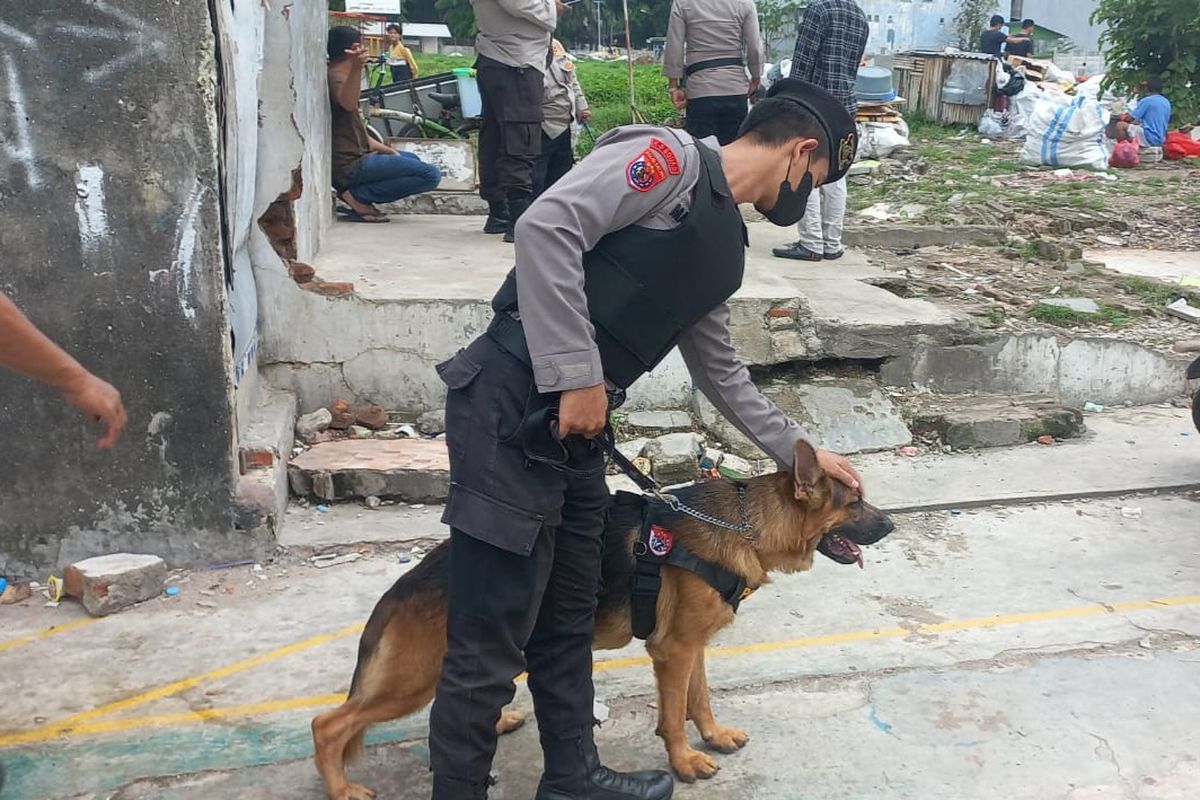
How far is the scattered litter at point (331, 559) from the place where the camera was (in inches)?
166

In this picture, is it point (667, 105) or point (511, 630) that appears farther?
point (667, 105)

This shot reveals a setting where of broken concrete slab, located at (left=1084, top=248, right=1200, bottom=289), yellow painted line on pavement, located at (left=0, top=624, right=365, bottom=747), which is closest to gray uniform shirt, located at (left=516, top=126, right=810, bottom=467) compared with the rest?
yellow painted line on pavement, located at (left=0, top=624, right=365, bottom=747)

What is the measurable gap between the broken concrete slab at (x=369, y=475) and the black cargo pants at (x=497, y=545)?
2.19m

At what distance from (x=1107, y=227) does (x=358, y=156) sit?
25.2 ft

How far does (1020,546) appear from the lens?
4520mm

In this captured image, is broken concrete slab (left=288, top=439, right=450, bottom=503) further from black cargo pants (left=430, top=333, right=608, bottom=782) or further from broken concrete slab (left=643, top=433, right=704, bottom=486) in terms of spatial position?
black cargo pants (left=430, top=333, right=608, bottom=782)

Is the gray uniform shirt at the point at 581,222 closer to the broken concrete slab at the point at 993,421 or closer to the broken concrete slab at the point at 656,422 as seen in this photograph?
the broken concrete slab at the point at 656,422

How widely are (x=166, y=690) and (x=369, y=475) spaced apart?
5.01 feet

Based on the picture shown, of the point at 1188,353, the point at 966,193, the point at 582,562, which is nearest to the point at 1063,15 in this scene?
the point at 966,193

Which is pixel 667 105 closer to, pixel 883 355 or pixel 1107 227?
pixel 1107 227

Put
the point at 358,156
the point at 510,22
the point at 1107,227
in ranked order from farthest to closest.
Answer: the point at 1107,227, the point at 358,156, the point at 510,22

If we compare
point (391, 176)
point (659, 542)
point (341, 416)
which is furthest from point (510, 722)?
point (391, 176)

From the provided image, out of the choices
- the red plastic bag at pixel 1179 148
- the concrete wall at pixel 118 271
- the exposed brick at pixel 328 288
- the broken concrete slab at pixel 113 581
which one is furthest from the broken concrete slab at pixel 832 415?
the red plastic bag at pixel 1179 148

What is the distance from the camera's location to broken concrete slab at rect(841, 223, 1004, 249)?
368 inches
